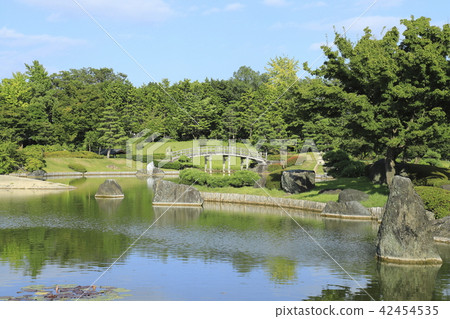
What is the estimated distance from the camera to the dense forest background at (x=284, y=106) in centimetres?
3303

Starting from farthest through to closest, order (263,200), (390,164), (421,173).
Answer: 1. (263,200)
2. (421,173)
3. (390,164)

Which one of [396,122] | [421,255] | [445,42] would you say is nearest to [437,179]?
[396,122]

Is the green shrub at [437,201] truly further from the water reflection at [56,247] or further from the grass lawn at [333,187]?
the water reflection at [56,247]

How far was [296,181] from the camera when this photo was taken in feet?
140

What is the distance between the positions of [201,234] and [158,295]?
12212 mm

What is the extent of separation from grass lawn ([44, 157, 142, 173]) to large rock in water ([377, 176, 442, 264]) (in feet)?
198

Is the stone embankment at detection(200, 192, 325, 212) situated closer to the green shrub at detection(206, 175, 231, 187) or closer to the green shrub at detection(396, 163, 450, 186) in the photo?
the green shrub at detection(206, 175, 231, 187)

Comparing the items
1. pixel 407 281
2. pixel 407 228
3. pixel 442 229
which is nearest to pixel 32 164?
pixel 442 229

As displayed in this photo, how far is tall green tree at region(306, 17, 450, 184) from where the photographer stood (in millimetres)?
32250

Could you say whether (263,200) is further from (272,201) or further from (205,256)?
(205,256)

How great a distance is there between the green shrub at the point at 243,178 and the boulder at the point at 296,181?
3.19 metres

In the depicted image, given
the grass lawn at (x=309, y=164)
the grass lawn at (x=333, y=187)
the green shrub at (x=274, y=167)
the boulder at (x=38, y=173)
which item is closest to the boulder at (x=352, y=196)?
the grass lawn at (x=333, y=187)

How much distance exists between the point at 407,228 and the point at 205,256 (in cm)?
801

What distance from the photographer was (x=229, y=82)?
114750 millimetres
